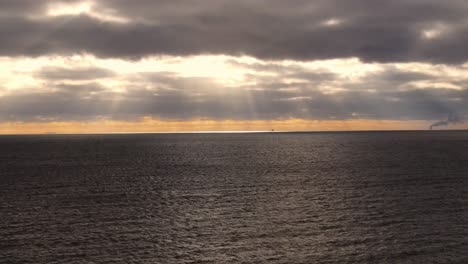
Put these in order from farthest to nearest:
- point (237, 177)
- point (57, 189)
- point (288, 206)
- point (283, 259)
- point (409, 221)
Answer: point (237, 177)
point (57, 189)
point (288, 206)
point (409, 221)
point (283, 259)

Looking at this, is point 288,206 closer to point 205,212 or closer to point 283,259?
point 205,212

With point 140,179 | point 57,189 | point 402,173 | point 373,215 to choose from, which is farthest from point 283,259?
point 402,173

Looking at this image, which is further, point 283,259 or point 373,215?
point 373,215

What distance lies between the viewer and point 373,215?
202ft

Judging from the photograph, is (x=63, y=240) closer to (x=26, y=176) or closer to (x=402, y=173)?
(x=26, y=176)

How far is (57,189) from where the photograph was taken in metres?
89.5

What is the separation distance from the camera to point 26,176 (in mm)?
112938

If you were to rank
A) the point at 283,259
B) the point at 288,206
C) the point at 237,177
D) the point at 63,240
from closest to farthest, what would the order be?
1. the point at 283,259
2. the point at 63,240
3. the point at 288,206
4. the point at 237,177

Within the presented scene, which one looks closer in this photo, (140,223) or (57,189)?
(140,223)

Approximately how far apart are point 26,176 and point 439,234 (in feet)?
323

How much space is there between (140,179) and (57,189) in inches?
965

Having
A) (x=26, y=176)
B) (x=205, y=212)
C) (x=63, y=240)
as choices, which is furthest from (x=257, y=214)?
(x=26, y=176)

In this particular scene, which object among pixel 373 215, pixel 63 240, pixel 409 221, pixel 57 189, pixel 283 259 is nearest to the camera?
pixel 283 259

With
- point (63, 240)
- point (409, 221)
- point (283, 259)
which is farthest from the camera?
point (409, 221)
